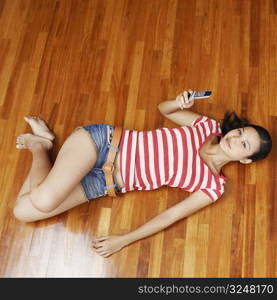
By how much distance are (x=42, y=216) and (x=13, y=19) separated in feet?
3.45

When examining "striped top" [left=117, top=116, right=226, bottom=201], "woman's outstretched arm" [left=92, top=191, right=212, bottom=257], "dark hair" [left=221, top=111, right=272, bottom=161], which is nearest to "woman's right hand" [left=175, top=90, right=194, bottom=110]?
"striped top" [left=117, top=116, right=226, bottom=201]

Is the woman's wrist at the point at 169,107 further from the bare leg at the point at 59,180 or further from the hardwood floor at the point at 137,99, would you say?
the bare leg at the point at 59,180

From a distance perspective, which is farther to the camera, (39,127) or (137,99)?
(137,99)

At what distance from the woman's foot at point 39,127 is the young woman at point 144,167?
0.15 meters

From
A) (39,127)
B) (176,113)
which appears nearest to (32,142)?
(39,127)

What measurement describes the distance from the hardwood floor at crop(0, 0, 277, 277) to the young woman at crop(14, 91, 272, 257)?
0.08 m

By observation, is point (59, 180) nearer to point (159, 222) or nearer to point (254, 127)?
point (159, 222)

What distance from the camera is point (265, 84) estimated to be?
2.00 metres

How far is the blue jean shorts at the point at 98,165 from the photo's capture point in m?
1.66

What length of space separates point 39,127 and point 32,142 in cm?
8

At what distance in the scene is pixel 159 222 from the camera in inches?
66.0

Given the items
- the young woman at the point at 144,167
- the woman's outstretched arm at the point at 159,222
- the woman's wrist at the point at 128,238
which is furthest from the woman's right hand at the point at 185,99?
the woman's wrist at the point at 128,238

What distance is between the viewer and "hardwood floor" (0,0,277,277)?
172 cm

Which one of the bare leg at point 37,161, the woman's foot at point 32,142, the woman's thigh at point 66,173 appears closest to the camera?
the woman's thigh at point 66,173
